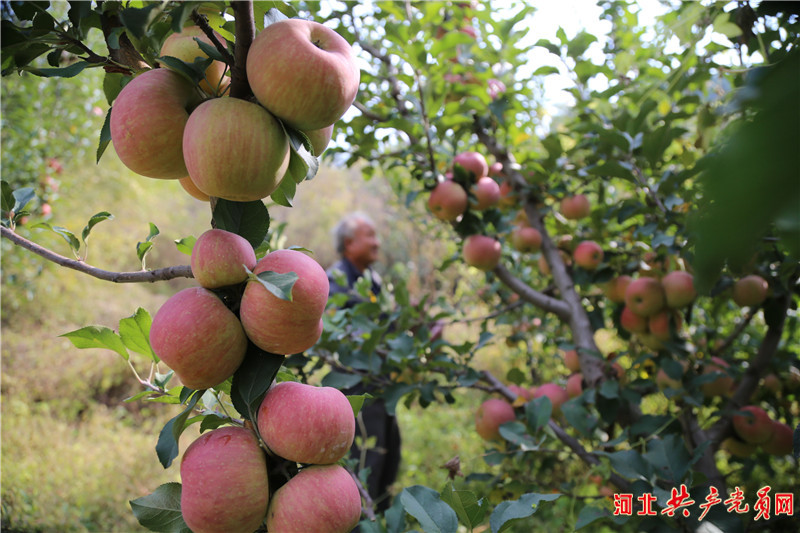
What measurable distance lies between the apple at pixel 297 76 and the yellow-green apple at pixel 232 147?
0.7 inches

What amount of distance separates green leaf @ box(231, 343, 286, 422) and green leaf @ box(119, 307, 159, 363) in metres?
0.13

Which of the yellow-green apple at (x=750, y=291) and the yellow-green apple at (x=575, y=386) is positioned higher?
the yellow-green apple at (x=750, y=291)

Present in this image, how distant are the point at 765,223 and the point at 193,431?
2856 mm

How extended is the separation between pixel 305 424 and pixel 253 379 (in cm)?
6

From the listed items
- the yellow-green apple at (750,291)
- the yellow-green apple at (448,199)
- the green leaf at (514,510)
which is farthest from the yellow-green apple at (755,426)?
the green leaf at (514,510)

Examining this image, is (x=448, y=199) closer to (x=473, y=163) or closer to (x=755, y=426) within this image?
(x=473, y=163)

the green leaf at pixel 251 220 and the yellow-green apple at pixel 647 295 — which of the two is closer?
the green leaf at pixel 251 220

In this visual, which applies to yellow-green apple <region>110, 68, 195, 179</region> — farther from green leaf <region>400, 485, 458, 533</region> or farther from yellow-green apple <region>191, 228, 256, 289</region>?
green leaf <region>400, 485, 458, 533</region>

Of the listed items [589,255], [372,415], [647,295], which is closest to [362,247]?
[372,415]

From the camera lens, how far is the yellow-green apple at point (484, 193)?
1185mm

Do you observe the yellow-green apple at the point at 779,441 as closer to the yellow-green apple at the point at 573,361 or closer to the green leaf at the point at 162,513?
the yellow-green apple at the point at 573,361

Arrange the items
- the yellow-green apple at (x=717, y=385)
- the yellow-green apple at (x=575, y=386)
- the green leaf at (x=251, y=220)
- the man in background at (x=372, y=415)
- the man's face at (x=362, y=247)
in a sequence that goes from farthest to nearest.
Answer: the man's face at (x=362, y=247) < the man in background at (x=372, y=415) < the yellow-green apple at (x=575, y=386) < the yellow-green apple at (x=717, y=385) < the green leaf at (x=251, y=220)

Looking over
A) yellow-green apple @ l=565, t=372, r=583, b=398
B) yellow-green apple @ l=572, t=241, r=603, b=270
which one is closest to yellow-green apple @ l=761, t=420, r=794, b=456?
yellow-green apple @ l=565, t=372, r=583, b=398

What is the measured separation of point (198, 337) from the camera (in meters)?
0.36
